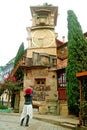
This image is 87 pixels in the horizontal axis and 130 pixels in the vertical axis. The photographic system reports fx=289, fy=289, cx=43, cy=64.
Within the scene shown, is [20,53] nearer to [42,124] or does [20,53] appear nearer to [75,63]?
[75,63]

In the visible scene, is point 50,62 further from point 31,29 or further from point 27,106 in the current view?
point 27,106

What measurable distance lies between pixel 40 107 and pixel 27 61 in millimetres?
4760

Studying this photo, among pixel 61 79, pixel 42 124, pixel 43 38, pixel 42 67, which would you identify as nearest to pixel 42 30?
pixel 43 38

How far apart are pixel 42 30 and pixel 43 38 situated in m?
0.97

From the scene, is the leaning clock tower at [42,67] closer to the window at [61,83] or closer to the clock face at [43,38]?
the clock face at [43,38]

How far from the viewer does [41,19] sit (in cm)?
3116

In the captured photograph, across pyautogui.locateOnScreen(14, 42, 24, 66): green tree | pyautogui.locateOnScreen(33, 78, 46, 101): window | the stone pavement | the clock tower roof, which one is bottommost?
the stone pavement

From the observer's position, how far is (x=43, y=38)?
30.5 meters

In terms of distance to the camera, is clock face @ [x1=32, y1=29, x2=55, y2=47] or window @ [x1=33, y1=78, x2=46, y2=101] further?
clock face @ [x1=32, y1=29, x2=55, y2=47]

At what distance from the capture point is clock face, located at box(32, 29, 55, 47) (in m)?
30.3

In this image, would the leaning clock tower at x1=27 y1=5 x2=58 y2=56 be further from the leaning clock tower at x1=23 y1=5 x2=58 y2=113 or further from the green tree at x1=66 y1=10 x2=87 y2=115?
the green tree at x1=66 y1=10 x2=87 y2=115

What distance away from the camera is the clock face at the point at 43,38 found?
3030 centimetres

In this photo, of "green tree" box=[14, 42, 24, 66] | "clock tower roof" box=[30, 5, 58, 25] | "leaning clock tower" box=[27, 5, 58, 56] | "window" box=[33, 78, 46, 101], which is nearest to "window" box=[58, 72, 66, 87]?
"window" box=[33, 78, 46, 101]

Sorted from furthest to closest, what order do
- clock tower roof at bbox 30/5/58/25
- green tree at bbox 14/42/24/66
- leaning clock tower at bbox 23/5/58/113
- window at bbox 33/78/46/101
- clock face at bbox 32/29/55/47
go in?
green tree at bbox 14/42/24/66, clock tower roof at bbox 30/5/58/25, clock face at bbox 32/29/55/47, window at bbox 33/78/46/101, leaning clock tower at bbox 23/5/58/113
